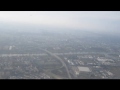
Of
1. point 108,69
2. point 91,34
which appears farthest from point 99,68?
point 91,34

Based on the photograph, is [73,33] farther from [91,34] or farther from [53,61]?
[53,61]

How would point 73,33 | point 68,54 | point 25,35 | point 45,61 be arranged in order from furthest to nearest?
point 73,33
point 25,35
point 68,54
point 45,61

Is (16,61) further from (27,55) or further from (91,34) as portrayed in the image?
(91,34)
